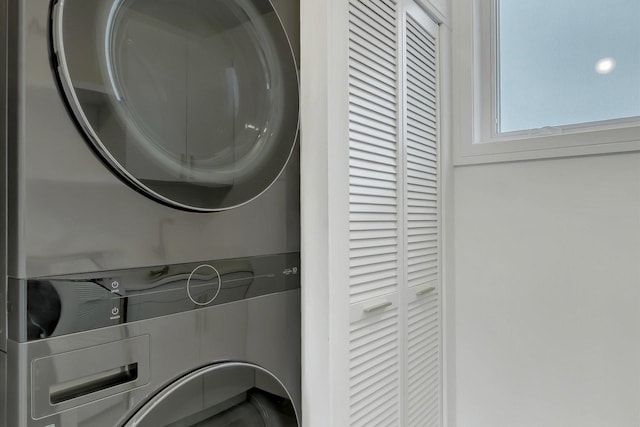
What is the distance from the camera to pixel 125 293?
0.65 metres

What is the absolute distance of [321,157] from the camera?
949 mm

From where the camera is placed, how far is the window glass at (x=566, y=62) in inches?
56.7

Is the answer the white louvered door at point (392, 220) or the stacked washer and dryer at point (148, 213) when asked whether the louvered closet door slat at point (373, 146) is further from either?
the stacked washer and dryer at point (148, 213)

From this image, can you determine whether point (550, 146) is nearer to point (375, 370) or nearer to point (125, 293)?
point (375, 370)

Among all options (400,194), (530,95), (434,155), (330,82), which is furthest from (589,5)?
(330,82)

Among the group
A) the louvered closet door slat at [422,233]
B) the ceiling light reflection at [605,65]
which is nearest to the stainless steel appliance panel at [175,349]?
the louvered closet door slat at [422,233]

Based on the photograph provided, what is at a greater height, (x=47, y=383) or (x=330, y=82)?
(x=330, y=82)

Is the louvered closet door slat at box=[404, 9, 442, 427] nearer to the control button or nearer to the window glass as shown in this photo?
the window glass

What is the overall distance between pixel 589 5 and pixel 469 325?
1.25 metres

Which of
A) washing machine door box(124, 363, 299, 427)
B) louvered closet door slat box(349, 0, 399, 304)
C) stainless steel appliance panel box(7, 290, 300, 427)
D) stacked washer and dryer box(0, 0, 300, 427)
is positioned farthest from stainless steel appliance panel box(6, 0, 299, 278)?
louvered closet door slat box(349, 0, 399, 304)

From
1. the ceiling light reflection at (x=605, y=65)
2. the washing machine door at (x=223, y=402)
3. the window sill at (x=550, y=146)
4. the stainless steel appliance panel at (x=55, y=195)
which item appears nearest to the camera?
the stainless steel appliance panel at (x=55, y=195)

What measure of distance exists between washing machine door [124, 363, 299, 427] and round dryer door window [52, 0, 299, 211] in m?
0.31

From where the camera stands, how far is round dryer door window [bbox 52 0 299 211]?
0.60m

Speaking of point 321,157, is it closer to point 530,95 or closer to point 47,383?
point 47,383
